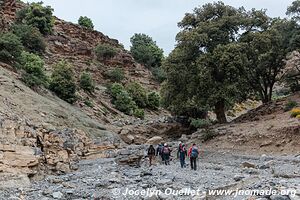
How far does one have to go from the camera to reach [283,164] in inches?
822

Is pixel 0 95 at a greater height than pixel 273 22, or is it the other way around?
pixel 273 22

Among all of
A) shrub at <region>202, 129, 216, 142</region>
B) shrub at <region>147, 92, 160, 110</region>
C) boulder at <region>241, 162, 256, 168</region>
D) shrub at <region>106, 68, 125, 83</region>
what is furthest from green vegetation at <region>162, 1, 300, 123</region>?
shrub at <region>106, 68, 125, 83</region>

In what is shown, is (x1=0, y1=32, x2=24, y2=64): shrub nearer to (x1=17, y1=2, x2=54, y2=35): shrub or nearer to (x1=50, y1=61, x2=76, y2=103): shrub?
(x1=50, y1=61, x2=76, y2=103): shrub

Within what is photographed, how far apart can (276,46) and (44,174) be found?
27285mm

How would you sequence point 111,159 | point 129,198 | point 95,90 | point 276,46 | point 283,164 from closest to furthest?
point 129,198, point 283,164, point 111,159, point 276,46, point 95,90

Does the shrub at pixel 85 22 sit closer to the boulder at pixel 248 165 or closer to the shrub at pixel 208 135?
the shrub at pixel 208 135

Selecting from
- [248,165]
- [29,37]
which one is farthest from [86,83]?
[248,165]

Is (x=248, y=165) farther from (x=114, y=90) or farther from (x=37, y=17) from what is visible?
(x=37, y=17)

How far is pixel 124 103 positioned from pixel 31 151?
3178 cm

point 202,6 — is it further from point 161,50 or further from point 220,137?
point 161,50

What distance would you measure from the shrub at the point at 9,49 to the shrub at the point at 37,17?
2381cm

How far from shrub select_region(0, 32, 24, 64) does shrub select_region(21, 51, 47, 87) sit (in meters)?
0.92

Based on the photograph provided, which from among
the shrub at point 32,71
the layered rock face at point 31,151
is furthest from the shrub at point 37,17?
the layered rock face at point 31,151

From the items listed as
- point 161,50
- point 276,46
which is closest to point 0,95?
point 276,46
